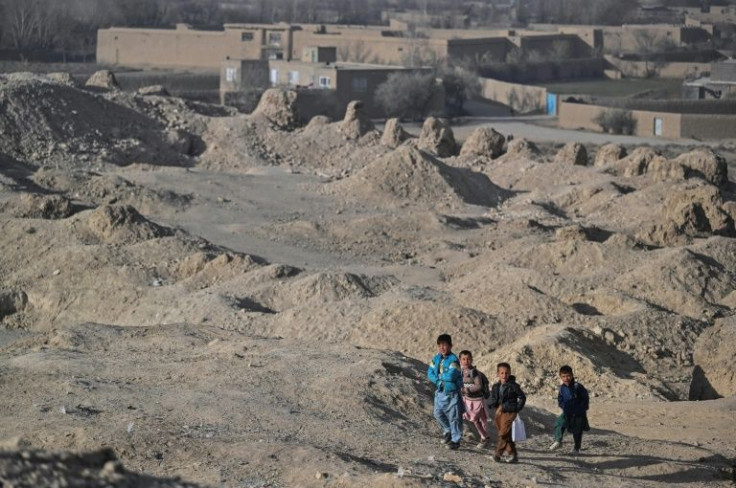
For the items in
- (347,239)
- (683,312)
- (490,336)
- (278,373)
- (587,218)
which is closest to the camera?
(278,373)

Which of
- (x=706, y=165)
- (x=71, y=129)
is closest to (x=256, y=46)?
(x=71, y=129)

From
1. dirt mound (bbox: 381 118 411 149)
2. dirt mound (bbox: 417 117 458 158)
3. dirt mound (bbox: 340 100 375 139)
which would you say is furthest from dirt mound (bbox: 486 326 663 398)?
dirt mound (bbox: 417 117 458 158)

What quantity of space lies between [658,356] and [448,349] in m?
6.77

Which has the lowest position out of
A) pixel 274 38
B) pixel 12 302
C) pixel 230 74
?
pixel 12 302

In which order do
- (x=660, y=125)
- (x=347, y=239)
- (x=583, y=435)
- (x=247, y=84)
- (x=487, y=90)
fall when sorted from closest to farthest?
(x=583, y=435) < (x=347, y=239) < (x=660, y=125) < (x=247, y=84) < (x=487, y=90)

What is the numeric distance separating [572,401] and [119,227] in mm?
12126

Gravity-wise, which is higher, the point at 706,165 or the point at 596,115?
the point at 706,165

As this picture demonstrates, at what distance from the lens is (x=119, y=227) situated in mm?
21406

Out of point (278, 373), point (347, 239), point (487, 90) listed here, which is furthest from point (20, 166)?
point (487, 90)

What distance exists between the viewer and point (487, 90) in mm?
55000

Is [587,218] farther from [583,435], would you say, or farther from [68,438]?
[68,438]

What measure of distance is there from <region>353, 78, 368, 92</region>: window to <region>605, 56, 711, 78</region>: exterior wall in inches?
795

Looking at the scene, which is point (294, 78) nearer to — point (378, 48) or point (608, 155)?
point (378, 48)

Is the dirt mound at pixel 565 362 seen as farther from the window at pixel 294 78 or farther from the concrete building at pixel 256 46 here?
the concrete building at pixel 256 46
